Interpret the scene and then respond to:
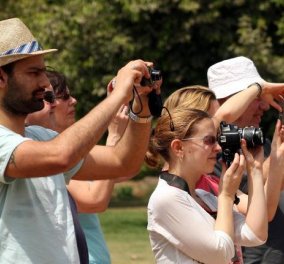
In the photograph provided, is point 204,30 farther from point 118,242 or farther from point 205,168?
point 205,168

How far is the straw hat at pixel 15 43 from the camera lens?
448 centimetres

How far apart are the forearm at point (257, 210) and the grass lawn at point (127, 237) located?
8.92 m

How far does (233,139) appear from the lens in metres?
5.25

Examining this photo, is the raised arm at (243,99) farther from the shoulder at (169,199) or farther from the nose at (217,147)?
the shoulder at (169,199)

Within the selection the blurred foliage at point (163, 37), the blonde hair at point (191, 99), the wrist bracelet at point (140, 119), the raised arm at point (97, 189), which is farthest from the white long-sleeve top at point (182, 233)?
the blurred foliage at point (163, 37)

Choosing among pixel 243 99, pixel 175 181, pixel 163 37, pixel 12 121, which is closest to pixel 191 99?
pixel 243 99

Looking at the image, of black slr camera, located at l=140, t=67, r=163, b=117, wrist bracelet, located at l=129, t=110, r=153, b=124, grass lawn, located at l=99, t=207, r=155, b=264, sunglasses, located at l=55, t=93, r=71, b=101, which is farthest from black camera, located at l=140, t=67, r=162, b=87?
grass lawn, located at l=99, t=207, r=155, b=264

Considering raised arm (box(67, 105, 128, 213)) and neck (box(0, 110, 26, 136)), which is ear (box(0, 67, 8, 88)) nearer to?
neck (box(0, 110, 26, 136))

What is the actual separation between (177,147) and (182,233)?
1.54ft

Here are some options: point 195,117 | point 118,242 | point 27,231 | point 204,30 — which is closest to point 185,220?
point 195,117

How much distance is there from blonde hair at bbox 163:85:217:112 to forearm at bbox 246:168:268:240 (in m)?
0.67

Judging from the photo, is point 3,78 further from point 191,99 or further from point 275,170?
point 275,170

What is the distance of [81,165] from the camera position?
4816 mm

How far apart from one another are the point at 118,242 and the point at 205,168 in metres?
12.5
